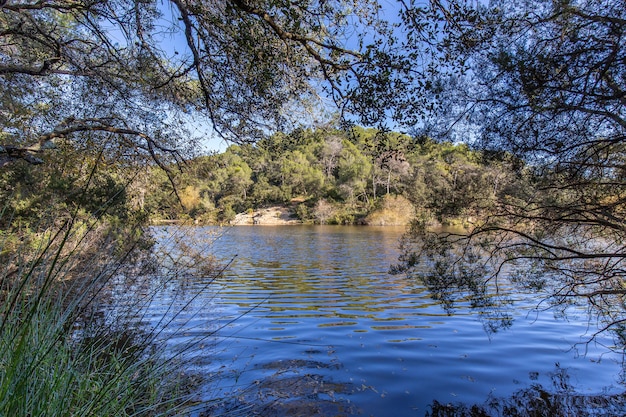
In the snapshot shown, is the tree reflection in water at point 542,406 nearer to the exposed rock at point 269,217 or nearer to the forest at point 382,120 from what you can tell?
the forest at point 382,120

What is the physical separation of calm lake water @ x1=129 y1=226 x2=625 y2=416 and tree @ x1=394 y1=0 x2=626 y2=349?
3.48 feet

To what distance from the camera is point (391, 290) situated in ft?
35.1

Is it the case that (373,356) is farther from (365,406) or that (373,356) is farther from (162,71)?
(162,71)

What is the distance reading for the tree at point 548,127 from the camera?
12.6ft

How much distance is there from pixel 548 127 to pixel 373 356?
3.89 meters

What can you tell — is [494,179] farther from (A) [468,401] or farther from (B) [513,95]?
(A) [468,401]

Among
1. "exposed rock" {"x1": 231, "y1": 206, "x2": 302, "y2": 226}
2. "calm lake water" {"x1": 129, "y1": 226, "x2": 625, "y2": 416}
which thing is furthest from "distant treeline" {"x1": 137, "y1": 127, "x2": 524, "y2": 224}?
"exposed rock" {"x1": 231, "y1": 206, "x2": 302, "y2": 226}

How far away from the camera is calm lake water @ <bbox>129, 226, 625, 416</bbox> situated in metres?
4.11

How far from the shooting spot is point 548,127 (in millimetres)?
4488

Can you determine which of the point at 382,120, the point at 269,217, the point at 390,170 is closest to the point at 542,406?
the point at 382,120

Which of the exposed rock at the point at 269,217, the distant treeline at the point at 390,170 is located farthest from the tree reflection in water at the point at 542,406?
the exposed rock at the point at 269,217

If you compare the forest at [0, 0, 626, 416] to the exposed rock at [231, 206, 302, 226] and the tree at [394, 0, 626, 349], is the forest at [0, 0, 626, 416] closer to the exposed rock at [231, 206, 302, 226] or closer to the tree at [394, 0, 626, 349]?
the tree at [394, 0, 626, 349]

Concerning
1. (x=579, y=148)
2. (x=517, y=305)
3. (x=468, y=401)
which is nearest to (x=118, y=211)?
(x=468, y=401)

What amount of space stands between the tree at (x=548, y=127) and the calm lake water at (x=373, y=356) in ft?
3.48
